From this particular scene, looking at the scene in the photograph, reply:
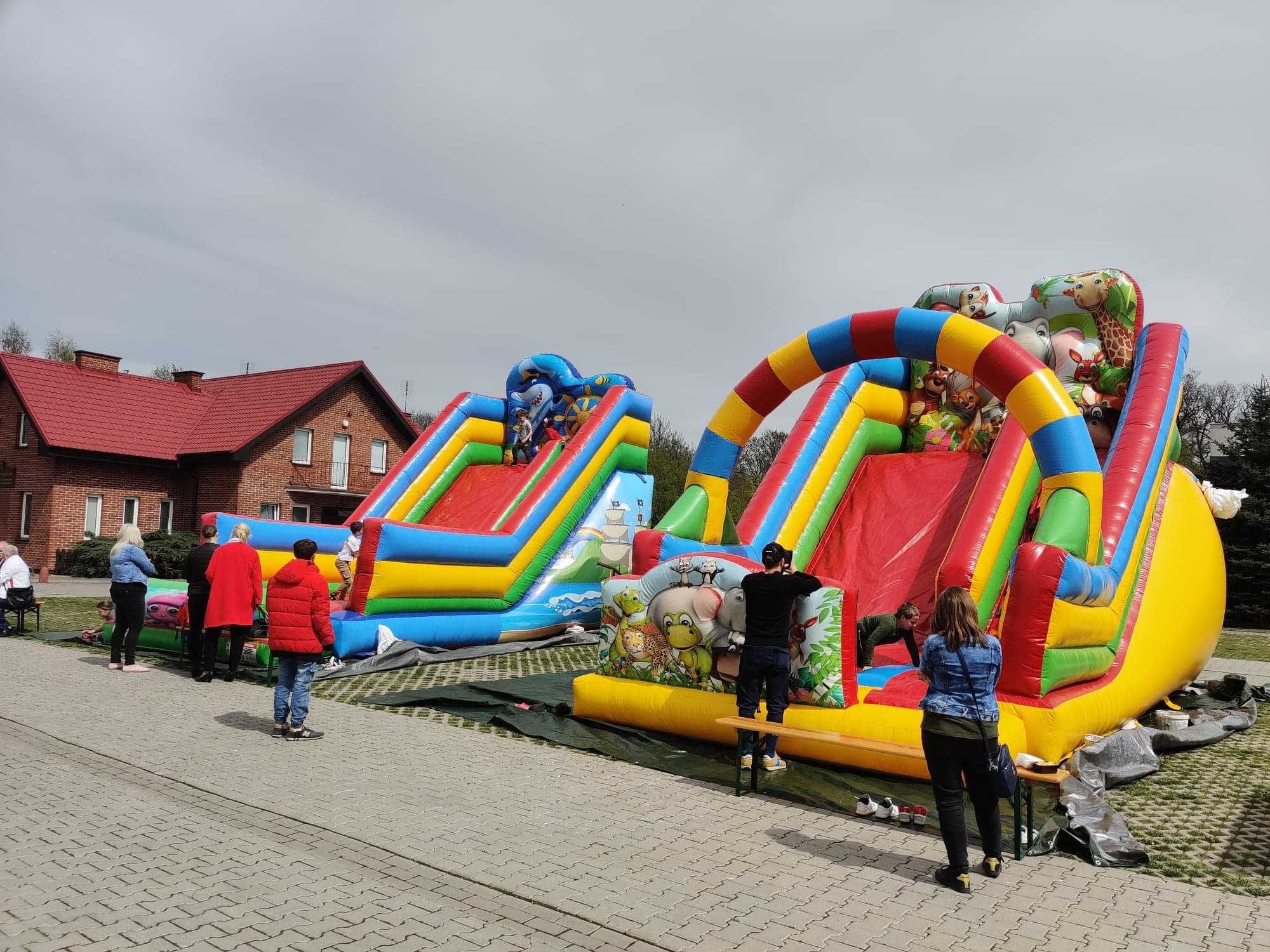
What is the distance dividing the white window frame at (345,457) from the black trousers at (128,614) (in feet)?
54.7

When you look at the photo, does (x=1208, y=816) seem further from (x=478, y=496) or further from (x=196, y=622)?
(x=478, y=496)

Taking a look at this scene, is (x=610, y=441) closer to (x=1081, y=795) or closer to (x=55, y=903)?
(x=1081, y=795)

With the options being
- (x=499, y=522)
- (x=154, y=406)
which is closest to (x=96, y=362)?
(x=154, y=406)

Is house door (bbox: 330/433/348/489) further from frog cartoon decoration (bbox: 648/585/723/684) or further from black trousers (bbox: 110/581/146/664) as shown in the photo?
frog cartoon decoration (bbox: 648/585/723/684)

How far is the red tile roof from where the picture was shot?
894 inches

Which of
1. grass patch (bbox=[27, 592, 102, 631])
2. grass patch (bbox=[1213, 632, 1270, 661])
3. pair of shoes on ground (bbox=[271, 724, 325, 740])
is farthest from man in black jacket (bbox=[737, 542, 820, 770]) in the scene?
grass patch (bbox=[1213, 632, 1270, 661])

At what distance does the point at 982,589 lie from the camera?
716cm

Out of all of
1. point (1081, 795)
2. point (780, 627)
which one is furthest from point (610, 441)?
point (1081, 795)

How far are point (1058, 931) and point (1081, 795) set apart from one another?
1518 mm

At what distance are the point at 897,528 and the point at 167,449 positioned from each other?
2055 centimetres

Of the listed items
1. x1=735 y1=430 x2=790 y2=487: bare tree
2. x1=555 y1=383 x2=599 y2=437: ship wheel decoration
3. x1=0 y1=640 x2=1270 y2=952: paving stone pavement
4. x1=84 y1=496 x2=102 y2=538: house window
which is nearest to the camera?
→ x1=0 y1=640 x2=1270 y2=952: paving stone pavement

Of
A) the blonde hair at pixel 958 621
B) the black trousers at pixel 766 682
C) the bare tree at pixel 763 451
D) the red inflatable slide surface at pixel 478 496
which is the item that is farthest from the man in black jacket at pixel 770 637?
the bare tree at pixel 763 451

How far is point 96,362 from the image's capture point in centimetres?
2570

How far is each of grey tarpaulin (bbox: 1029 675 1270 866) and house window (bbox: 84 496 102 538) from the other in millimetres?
22480
